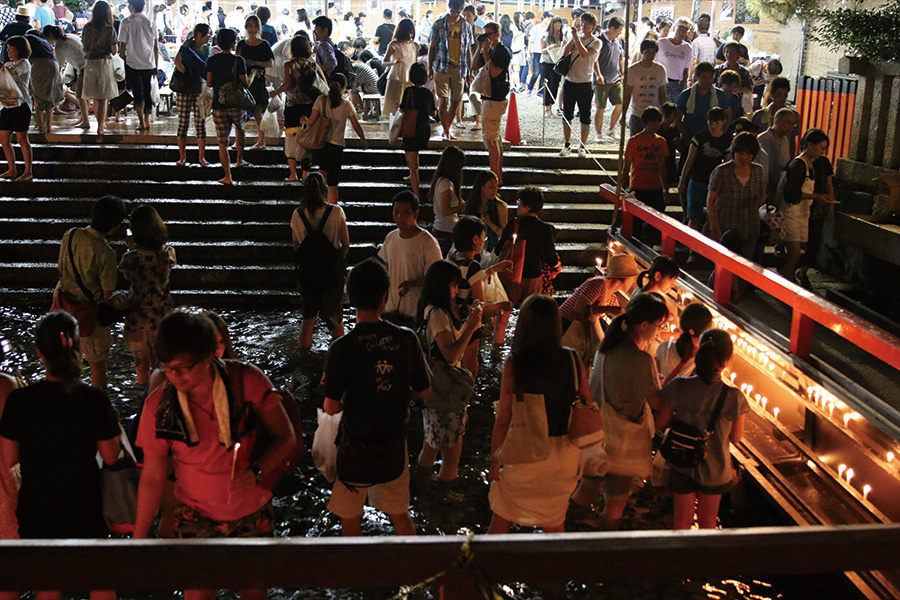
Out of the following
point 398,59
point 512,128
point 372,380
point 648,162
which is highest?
point 398,59

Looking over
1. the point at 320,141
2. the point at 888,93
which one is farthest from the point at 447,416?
the point at 888,93

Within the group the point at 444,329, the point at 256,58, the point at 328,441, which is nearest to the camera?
the point at 328,441

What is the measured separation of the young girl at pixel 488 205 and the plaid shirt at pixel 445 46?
589cm

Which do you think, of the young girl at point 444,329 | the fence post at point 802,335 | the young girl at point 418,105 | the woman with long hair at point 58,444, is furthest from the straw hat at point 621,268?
the young girl at point 418,105

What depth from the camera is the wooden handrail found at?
258 cm

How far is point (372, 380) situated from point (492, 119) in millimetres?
7827

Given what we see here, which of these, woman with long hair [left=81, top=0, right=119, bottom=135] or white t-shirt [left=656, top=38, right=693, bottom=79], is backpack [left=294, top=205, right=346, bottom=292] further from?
white t-shirt [left=656, top=38, right=693, bottom=79]

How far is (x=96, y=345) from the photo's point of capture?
6.57 m

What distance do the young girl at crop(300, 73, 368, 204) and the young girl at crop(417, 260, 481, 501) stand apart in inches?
202

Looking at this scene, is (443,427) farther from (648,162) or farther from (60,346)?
(648,162)

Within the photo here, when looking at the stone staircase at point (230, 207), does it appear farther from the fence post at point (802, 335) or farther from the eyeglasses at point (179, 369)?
the eyeglasses at point (179, 369)

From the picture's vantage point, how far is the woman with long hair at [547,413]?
163 inches

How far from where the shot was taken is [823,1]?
12727 millimetres

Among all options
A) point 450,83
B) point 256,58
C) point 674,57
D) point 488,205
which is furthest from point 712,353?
point 450,83
